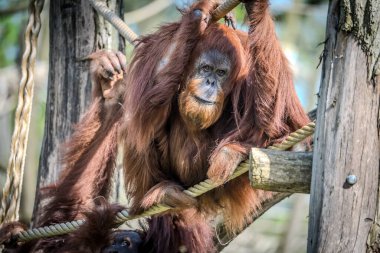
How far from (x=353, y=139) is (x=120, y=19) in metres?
2.23

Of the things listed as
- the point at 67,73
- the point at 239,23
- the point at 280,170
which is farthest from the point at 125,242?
the point at 239,23

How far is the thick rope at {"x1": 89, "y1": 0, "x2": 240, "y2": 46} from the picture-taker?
3631 millimetres

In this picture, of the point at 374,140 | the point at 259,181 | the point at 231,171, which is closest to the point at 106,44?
the point at 231,171

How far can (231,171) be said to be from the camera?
356 cm

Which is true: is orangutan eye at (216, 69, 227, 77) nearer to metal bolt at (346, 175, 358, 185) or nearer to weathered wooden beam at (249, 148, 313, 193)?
weathered wooden beam at (249, 148, 313, 193)

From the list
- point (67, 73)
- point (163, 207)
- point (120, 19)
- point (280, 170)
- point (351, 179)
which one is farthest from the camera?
point (67, 73)

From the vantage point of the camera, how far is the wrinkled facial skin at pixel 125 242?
15.2ft

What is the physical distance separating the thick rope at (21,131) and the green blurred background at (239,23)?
6.40ft

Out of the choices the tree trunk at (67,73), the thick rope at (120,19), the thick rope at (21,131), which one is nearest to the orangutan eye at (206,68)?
the thick rope at (120,19)

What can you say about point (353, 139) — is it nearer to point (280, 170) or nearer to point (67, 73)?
point (280, 170)

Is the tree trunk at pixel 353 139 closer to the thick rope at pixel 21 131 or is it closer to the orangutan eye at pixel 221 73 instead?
the orangutan eye at pixel 221 73

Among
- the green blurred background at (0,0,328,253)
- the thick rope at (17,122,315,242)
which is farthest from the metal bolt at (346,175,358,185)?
the green blurred background at (0,0,328,253)

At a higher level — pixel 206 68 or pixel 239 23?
pixel 239 23

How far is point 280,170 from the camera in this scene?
304 centimetres
